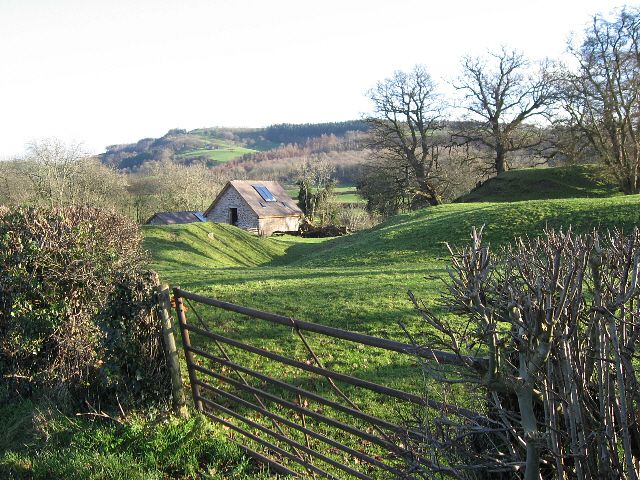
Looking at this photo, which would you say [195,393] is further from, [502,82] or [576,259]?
[502,82]

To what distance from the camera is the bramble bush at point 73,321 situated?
5.27m

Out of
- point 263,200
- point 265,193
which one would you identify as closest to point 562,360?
point 263,200

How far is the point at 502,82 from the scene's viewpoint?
40.4 metres

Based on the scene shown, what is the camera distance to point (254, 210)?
161 feet

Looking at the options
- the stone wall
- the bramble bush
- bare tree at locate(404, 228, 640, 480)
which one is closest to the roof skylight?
the stone wall

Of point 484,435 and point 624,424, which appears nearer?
point 624,424

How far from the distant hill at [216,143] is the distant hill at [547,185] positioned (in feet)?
273

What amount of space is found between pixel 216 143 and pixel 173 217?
321 feet

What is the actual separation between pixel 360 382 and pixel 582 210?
19.1 meters

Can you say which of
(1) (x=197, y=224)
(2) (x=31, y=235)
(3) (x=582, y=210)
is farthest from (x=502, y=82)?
(2) (x=31, y=235)

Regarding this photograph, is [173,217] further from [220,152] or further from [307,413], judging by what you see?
[220,152]

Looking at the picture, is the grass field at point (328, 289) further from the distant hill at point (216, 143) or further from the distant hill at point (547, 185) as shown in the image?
the distant hill at point (216, 143)

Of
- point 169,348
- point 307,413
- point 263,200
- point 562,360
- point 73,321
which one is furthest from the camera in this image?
point 263,200

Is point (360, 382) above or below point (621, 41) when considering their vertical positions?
below
